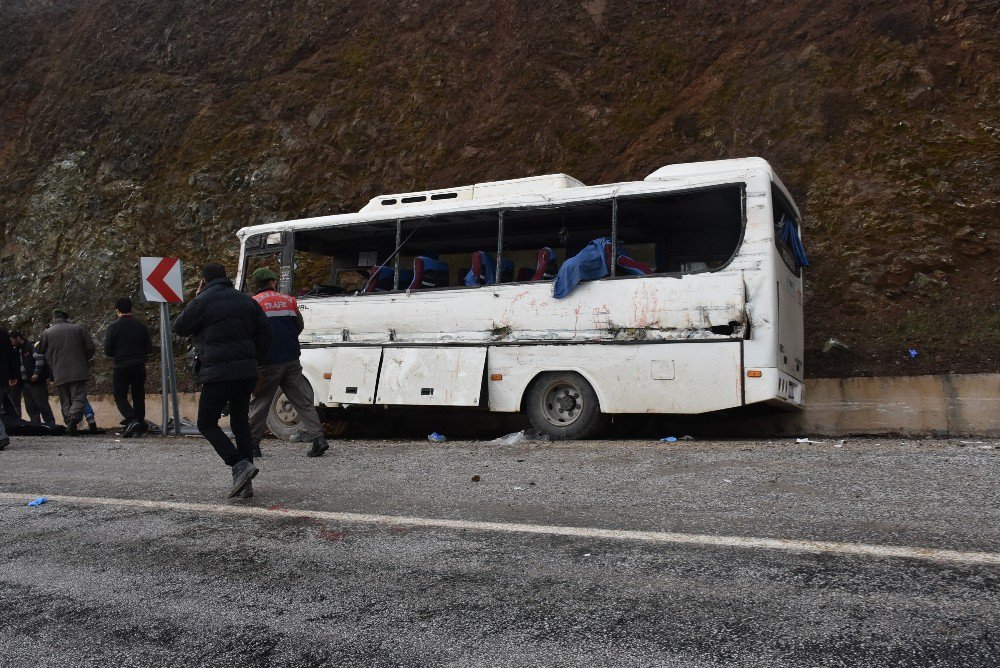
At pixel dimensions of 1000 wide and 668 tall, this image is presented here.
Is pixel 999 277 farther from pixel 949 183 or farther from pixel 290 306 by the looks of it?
pixel 290 306

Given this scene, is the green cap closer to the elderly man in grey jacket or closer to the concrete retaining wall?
the concrete retaining wall

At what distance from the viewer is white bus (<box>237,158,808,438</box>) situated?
8.41m

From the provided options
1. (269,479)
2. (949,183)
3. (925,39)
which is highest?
(925,39)

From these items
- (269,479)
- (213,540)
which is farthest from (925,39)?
(213,540)

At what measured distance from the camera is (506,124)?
55.5ft

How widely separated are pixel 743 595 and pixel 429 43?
18.0 meters

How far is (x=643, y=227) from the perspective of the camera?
9.61 meters

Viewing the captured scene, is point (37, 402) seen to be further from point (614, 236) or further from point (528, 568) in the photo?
point (528, 568)

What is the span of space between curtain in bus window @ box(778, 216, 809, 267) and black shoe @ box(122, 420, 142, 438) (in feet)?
30.4

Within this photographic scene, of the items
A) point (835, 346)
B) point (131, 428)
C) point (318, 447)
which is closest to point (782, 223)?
point (835, 346)

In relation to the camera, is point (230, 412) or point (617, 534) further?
point (230, 412)

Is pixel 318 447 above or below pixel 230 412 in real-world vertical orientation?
below

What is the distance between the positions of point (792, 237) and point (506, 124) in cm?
875

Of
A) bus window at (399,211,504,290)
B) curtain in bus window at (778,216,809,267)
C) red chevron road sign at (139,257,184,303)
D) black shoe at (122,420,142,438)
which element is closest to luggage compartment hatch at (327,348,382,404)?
bus window at (399,211,504,290)
